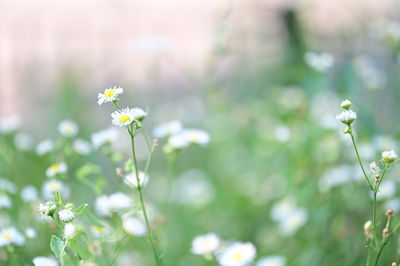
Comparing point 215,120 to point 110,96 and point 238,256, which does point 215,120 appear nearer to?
point 238,256

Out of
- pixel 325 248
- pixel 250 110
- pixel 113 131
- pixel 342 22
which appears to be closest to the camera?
pixel 113 131

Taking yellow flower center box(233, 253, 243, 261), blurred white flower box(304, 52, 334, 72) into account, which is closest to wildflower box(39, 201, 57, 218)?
yellow flower center box(233, 253, 243, 261)

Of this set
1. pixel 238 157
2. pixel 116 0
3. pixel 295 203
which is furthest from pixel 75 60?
pixel 295 203

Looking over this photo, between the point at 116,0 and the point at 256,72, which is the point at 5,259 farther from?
the point at 116,0

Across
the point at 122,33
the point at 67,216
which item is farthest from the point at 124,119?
the point at 122,33

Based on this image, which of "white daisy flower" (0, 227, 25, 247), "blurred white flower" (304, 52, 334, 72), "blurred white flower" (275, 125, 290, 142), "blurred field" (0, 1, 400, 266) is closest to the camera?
"white daisy flower" (0, 227, 25, 247)

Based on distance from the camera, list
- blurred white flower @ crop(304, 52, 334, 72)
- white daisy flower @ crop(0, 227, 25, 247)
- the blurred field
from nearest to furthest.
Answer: white daisy flower @ crop(0, 227, 25, 247) → the blurred field → blurred white flower @ crop(304, 52, 334, 72)

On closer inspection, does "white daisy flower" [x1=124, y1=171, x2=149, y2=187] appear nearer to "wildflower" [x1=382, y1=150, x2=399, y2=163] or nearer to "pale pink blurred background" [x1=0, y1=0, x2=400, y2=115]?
"wildflower" [x1=382, y1=150, x2=399, y2=163]

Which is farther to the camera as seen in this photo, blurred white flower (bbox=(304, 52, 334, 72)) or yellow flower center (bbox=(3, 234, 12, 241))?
blurred white flower (bbox=(304, 52, 334, 72))
